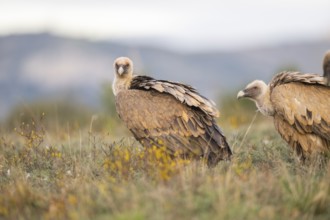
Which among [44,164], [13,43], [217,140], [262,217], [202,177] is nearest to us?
[262,217]

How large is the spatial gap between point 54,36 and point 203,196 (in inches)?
6171

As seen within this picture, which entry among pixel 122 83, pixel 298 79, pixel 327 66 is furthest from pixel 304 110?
pixel 122 83

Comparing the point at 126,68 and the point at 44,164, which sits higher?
the point at 126,68

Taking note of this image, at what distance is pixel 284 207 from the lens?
5750 millimetres

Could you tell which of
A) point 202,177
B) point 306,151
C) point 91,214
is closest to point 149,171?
point 202,177

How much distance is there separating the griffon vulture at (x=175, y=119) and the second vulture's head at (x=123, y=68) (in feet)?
2.59

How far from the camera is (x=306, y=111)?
801 centimetres

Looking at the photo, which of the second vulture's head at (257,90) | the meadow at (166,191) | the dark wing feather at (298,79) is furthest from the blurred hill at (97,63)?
the meadow at (166,191)

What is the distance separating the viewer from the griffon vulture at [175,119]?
8.00 metres

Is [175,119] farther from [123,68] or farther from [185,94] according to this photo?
[123,68]

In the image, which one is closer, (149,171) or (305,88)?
(149,171)

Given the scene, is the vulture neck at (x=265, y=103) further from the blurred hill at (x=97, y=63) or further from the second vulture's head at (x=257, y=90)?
the blurred hill at (x=97, y=63)

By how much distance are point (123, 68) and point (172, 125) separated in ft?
5.19

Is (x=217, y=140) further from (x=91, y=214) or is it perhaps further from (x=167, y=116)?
(x=91, y=214)
